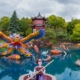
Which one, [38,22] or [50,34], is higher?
[38,22]

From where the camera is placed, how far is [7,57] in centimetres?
1872

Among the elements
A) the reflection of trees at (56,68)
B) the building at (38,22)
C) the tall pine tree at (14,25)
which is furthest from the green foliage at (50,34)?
the reflection of trees at (56,68)

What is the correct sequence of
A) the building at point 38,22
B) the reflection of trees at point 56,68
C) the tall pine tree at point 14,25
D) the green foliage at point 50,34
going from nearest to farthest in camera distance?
1. the reflection of trees at point 56,68
2. the green foliage at point 50,34
3. the tall pine tree at point 14,25
4. the building at point 38,22

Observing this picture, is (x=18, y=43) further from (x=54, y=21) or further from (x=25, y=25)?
(x=54, y=21)

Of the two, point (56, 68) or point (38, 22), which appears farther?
point (38, 22)

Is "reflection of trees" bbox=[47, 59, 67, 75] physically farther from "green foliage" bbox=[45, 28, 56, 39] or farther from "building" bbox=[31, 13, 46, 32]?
"building" bbox=[31, 13, 46, 32]

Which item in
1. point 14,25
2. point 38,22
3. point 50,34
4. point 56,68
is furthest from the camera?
point 38,22

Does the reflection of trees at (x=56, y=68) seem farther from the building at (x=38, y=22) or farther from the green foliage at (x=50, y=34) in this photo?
the building at (x=38, y=22)

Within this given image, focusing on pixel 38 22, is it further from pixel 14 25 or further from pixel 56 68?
pixel 56 68

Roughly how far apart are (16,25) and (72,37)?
10206mm

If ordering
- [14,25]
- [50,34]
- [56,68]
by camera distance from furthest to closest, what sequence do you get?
[14,25] < [50,34] < [56,68]

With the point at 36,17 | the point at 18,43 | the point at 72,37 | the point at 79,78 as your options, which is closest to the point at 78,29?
the point at 72,37

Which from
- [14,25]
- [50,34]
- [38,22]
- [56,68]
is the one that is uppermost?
[38,22]

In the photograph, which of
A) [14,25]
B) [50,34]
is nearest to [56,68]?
[50,34]
